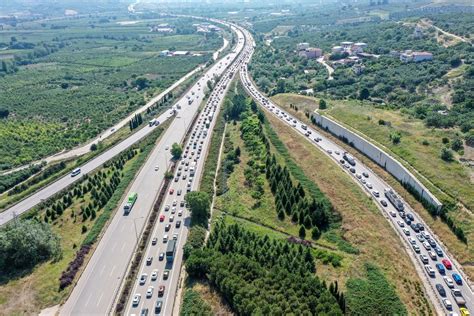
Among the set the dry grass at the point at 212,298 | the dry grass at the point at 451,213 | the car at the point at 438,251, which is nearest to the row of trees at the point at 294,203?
the dry grass at the point at 451,213

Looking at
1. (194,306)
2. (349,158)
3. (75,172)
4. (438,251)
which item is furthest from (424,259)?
(75,172)

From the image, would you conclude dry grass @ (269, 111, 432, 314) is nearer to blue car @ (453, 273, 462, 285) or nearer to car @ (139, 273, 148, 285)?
blue car @ (453, 273, 462, 285)

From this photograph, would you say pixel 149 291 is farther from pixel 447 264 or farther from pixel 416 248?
pixel 447 264

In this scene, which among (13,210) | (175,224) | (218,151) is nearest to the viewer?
(175,224)

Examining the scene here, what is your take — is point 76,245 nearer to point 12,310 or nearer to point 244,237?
point 12,310

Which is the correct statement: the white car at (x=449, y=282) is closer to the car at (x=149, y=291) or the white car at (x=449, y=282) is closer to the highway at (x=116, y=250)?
the car at (x=149, y=291)

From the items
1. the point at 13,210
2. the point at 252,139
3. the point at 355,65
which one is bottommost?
the point at 13,210

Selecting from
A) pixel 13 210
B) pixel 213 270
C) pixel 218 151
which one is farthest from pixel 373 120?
pixel 13 210
